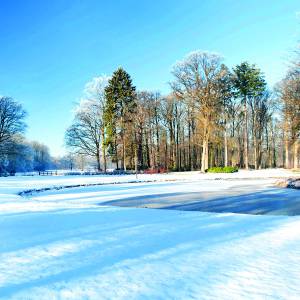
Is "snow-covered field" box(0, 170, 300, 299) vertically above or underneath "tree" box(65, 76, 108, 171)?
underneath

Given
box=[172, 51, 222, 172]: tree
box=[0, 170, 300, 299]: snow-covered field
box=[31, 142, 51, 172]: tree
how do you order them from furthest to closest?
1. box=[31, 142, 51, 172]: tree
2. box=[172, 51, 222, 172]: tree
3. box=[0, 170, 300, 299]: snow-covered field

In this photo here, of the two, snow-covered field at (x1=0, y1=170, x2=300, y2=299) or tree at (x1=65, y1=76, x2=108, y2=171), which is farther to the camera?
tree at (x1=65, y1=76, x2=108, y2=171)

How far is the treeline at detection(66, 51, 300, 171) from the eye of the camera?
130ft

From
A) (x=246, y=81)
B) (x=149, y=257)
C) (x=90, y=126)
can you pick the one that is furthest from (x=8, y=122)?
(x=149, y=257)

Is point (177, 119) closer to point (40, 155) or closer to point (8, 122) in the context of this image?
point (8, 122)

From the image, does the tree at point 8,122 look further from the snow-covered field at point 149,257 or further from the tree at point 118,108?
the snow-covered field at point 149,257

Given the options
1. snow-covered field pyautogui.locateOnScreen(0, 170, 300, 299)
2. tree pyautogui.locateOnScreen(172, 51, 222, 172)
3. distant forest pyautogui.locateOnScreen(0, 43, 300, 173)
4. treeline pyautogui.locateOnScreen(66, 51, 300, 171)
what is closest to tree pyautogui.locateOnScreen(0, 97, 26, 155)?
distant forest pyautogui.locateOnScreen(0, 43, 300, 173)

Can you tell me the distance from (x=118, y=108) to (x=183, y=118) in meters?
11.2

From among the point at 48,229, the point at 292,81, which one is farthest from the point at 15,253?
the point at 292,81

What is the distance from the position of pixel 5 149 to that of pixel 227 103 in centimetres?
3339

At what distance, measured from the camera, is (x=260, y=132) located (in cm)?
5147

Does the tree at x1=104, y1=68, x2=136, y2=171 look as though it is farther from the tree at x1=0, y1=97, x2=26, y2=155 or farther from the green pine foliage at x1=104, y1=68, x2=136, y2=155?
the tree at x1=0, y1=97, x2=26, y2=155

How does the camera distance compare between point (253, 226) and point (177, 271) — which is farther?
point (253, 226)

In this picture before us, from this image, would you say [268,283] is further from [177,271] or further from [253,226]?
[253,226]
